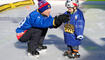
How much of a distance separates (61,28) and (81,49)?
1.87 metres

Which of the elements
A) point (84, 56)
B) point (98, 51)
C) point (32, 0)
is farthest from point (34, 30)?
point (32, 0)

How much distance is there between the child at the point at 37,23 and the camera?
10.7 ft

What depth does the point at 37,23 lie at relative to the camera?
3330mm

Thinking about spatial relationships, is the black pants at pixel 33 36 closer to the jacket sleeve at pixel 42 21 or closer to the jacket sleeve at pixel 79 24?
the jacket sleeve at pixel 42 21

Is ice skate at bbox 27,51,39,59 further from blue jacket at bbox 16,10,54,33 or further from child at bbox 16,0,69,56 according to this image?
blue jacket at bbox 16,10,54,33

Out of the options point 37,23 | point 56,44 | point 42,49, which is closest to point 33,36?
point 37,23

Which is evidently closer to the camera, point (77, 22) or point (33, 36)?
point (77, 22)

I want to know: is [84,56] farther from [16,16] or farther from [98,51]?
[16,16]

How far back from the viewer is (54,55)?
388 cm

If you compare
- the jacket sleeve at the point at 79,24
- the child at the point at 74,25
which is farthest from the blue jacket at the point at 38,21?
the jacket sleeve at the point at 79,24

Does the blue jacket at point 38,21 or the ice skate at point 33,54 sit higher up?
the blue jacket at point 38,21

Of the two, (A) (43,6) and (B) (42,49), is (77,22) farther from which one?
(B) (42,49)

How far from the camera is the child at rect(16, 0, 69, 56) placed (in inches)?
129

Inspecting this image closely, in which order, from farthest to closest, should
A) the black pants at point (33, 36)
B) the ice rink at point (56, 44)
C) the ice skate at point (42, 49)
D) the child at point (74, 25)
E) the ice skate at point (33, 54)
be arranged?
the ice skate at point (42, 49) < the ice rink at point (56, 44) < the ice skate at point (33, 54) < the black pants at point (33, 36) < the child at point (74, 25)
